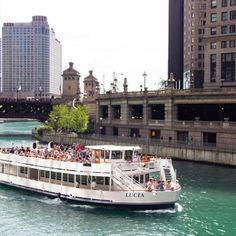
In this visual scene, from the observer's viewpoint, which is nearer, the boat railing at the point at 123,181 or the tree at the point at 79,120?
the boat railing at the point at 123,181

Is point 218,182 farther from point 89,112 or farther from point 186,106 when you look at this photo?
point 89,112

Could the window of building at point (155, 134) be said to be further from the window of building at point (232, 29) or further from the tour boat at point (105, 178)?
the tour boat at point (105, 178)

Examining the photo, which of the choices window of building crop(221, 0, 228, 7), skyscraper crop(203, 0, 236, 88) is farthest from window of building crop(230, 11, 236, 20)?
window of building crop(221, 0, 228, 7)

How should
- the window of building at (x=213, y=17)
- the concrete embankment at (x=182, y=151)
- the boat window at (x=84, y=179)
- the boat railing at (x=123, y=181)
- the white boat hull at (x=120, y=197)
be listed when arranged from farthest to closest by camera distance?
the window of building at (x=213, y=17), the concrete embankment at (x=182, y=151), the boat window at (x=84, y=179), the boat railing at (x=123, y=181), the white boat hull at (x=120, y=197)

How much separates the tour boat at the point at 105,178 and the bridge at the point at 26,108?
104077 mm

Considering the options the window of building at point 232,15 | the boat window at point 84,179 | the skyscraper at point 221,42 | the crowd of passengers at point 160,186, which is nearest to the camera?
the crowd of passengers at point 160,186

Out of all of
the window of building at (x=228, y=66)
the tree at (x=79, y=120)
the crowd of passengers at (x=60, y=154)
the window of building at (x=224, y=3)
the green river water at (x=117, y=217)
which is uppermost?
the window of building at (x=224, y=3)

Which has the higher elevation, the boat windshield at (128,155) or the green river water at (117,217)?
the boat windshield at (128,155)

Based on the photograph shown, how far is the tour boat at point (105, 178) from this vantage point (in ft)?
146

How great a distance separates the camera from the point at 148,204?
145ft

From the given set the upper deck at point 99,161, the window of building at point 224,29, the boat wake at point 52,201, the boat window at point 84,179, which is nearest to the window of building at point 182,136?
the window of building at point 224,29

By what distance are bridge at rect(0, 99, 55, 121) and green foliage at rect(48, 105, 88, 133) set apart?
75.2 ft

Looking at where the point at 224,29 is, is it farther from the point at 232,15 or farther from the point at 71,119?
the point at 71,119

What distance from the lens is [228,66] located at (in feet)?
334
